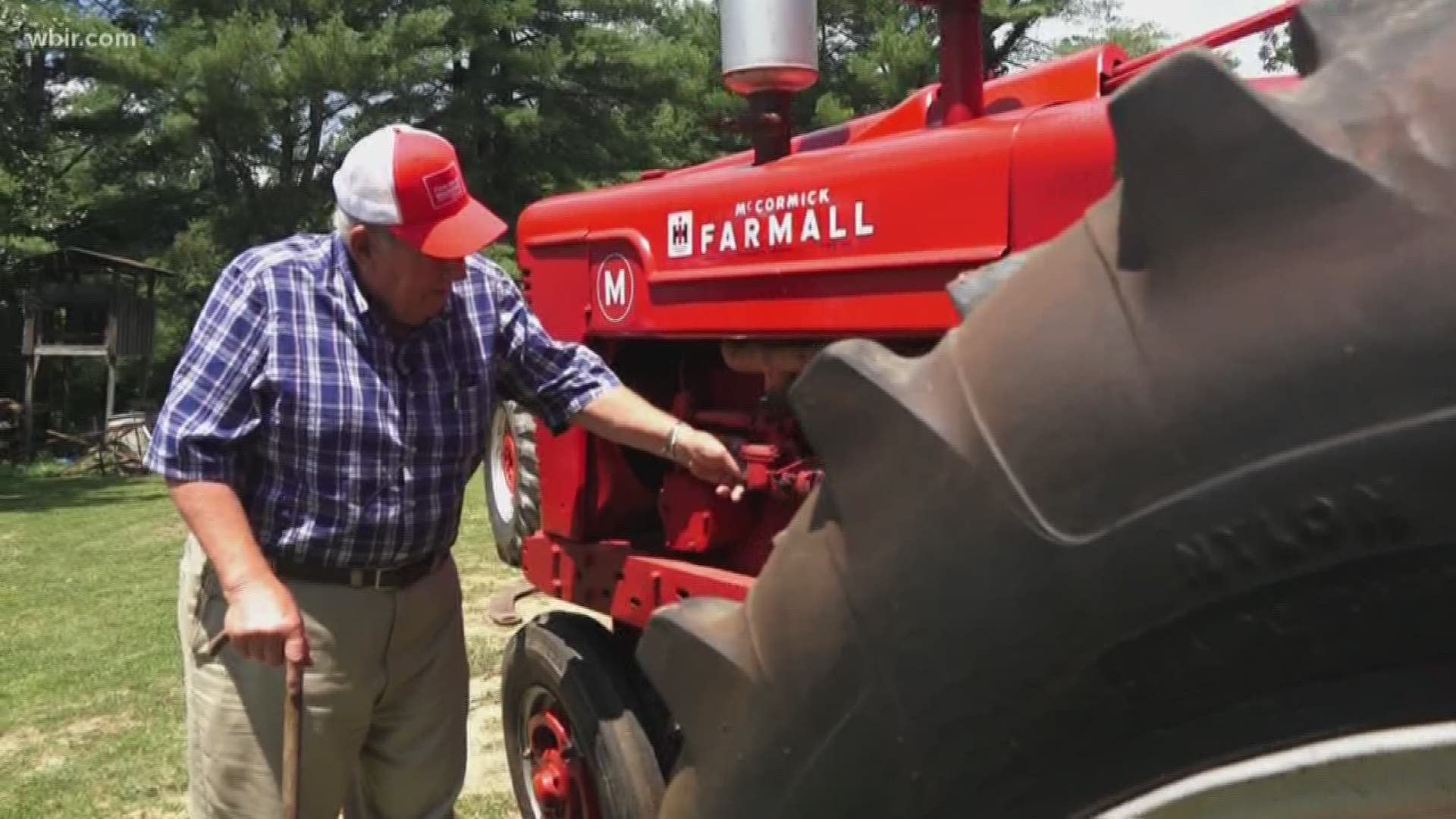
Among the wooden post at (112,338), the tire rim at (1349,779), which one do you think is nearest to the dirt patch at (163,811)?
the tire rim at (1349,779)

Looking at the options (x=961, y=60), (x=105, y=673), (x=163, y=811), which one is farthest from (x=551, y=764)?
(x=105, y=673)

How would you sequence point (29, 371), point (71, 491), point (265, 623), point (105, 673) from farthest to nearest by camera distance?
point (29, 371)
point (71, 491)
point (105, 673)
point (265, 623)

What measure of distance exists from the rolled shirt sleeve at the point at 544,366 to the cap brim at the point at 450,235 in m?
0.35

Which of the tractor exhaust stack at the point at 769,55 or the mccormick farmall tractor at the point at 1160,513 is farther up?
the tractor exhaust stack at the point at 769,55

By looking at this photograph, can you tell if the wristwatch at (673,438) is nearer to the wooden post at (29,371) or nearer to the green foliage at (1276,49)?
the green foliage at (1276,49)

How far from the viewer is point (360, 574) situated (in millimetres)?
2693

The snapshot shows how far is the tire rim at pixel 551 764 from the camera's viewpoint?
3.21m

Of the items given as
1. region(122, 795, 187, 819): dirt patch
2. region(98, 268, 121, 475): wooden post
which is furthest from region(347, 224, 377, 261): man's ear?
region(98, 268, 121, 475): wooden post

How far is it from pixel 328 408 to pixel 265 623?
1.34ft

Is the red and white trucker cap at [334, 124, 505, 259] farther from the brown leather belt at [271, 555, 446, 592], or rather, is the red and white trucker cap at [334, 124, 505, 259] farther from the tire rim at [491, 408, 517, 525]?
the tire rim at [491, 408, 517, 525]

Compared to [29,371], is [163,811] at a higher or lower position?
lower

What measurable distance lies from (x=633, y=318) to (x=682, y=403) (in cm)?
24

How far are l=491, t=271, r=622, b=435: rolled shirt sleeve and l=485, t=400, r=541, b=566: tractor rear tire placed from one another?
→ 2.09 feet

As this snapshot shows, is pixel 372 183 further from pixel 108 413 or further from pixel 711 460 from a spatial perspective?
pixel 108 413
